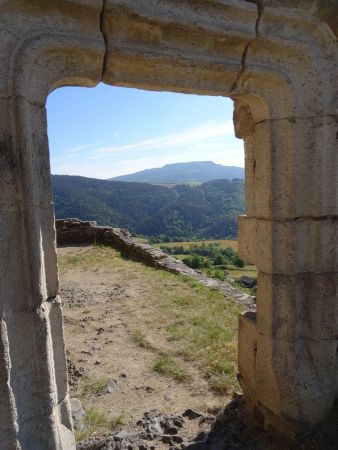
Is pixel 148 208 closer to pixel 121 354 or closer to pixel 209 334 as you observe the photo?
pixel 209 334

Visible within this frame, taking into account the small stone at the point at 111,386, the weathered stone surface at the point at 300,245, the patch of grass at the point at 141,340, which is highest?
the weathered stone surface at the point at 300,245

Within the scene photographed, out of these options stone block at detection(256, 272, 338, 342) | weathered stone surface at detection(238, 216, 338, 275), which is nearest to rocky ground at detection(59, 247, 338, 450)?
stone block at detection(256, 272, 338, 342)

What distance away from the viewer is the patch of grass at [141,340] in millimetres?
4806

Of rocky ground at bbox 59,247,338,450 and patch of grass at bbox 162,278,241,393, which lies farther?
patch of grass at bbox 162,278,241,393

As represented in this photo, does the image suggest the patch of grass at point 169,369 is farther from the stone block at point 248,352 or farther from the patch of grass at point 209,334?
the stone block at point 248,352

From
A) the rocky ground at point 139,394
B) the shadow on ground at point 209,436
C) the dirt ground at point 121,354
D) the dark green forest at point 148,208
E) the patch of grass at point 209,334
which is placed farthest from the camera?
the dark green forest at point 148,208

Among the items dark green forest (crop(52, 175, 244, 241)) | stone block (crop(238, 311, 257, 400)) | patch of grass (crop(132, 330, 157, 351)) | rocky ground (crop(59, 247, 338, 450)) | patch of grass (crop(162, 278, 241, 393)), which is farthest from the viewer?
dark green forest (crop(52, 175, 244, 241))

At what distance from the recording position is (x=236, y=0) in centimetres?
221

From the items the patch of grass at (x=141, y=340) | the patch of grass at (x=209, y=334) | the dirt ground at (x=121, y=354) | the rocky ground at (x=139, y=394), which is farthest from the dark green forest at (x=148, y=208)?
the patch of grass at (x=141, y=340)

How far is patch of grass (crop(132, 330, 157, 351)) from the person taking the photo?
481cm

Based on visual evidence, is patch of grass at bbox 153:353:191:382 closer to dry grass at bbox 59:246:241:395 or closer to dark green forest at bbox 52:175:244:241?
dry grass at bbox 59:246:241:395

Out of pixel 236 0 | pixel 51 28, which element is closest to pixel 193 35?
pixel 236 0

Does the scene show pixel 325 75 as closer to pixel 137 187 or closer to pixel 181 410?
pixel 181 410

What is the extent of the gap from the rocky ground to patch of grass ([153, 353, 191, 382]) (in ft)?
0.06
